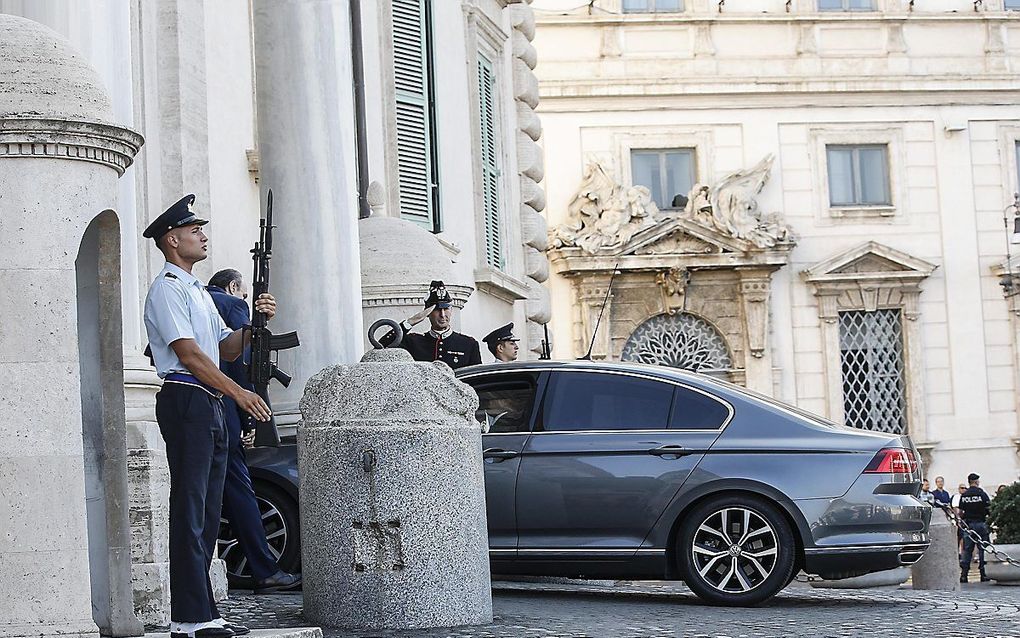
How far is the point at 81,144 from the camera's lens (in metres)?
6.54

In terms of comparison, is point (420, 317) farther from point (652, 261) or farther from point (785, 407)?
point (652, 261)

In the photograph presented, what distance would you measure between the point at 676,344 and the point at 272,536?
2327cm

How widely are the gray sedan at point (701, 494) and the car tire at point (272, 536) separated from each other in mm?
1161

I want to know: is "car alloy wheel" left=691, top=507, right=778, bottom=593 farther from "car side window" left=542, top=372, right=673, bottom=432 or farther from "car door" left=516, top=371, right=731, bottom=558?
"car side window" left=542, top=372, right=673, bottom=432

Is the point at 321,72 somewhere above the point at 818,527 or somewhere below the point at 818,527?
above

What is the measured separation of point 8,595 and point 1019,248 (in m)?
30.8

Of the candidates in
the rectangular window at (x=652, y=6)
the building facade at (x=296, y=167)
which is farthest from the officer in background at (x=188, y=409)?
the rectangular window at (x=652, y=6)

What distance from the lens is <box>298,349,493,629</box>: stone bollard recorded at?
843 cm

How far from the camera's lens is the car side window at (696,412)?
1086 cm

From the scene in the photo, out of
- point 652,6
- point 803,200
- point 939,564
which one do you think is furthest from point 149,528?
point 652,6

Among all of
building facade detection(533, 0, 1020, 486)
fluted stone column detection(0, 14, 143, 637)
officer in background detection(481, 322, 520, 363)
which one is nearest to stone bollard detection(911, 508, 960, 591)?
officer in background detection(481, 322, 520, 363)

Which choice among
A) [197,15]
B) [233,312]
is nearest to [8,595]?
[233,312]

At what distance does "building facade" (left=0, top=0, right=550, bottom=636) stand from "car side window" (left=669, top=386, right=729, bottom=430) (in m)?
2.06

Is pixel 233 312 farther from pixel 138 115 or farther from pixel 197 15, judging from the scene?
pixel 197 15
